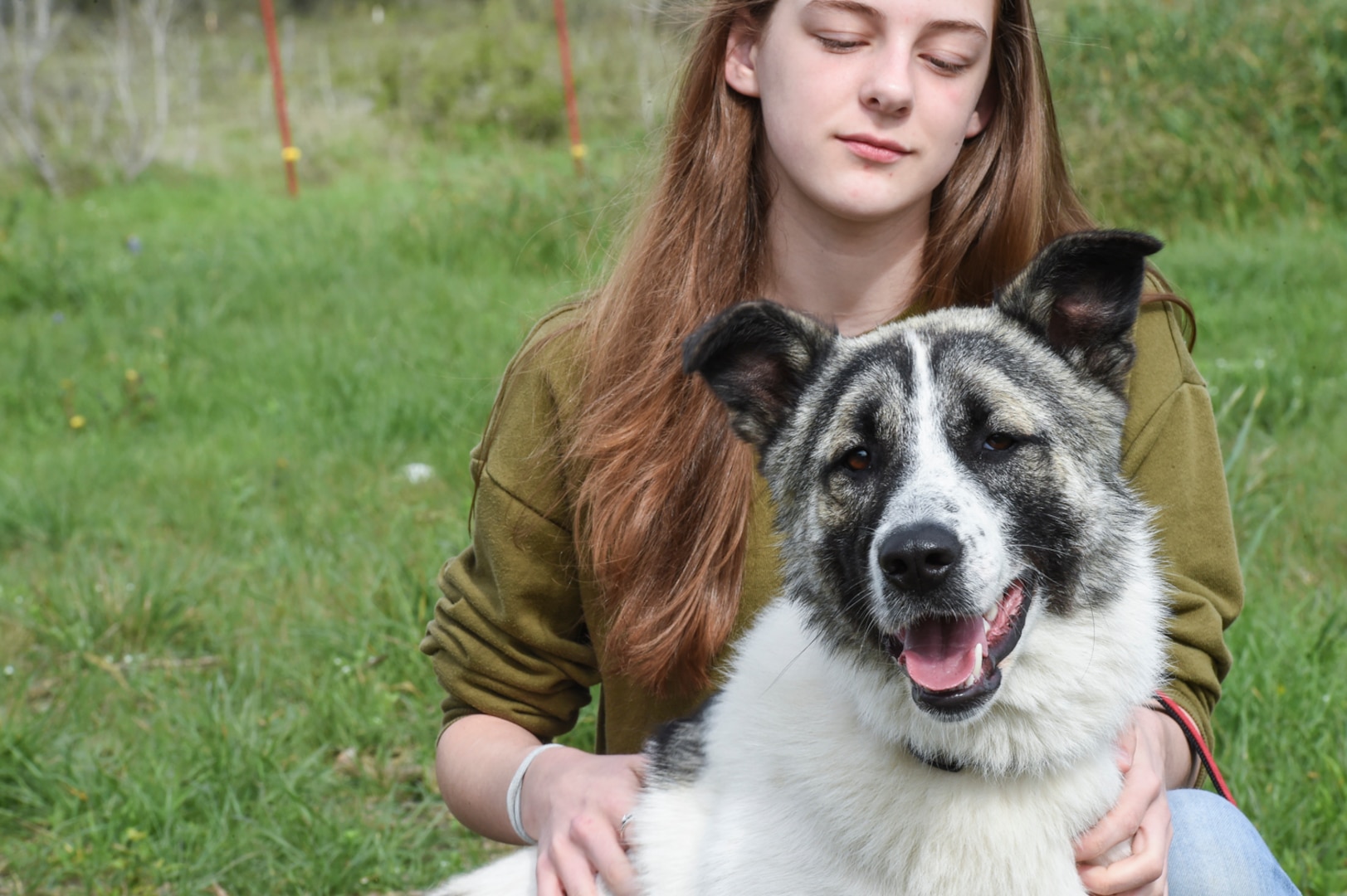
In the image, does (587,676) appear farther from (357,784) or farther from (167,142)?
(167,142)

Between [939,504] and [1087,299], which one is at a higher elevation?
[1087,299]

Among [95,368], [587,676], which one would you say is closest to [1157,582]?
[587,676]

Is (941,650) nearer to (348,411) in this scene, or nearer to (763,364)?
(763,364)

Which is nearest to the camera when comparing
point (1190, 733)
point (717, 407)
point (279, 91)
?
point (1190, 733)

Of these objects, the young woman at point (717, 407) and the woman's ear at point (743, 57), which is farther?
the woman's ear at point (743, 57)

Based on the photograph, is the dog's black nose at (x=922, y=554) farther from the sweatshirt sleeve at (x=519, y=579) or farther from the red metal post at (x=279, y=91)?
the red metal post at (x=279, y=91)

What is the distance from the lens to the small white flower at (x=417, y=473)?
16.2ft

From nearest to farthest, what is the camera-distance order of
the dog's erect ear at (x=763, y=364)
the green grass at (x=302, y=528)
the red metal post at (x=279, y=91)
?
the dog's erect ear at (x=763, y=364)
the green grass at (x=302, y=528)
the red metal post at (x=279, y=91)

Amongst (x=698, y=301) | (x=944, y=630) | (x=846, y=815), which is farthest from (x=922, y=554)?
(x=698, y=301)

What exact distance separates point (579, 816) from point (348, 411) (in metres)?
3.71

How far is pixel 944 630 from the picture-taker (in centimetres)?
199

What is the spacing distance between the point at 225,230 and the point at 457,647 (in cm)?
732

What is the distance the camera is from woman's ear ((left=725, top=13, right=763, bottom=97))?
2.59 metres

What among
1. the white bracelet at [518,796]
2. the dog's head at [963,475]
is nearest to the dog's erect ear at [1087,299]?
the dog's head at [963,475]
